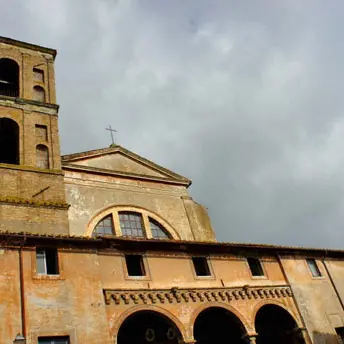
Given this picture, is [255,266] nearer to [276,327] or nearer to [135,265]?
[276,327]

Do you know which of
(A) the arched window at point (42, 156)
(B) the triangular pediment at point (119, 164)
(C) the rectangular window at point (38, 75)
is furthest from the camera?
(C) the rectangular window at point (38, 75)

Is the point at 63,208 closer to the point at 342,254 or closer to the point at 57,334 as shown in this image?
the point at 57,334

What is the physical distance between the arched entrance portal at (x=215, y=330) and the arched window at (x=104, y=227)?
5806 millimetres

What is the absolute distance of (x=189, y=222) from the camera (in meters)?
22.6

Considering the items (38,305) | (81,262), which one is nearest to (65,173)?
(81,262)

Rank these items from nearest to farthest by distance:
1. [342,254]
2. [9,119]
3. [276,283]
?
[276,283], [9,119], [342,254]

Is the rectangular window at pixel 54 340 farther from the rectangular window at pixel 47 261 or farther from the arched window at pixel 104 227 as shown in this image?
the arched window at pixel 104 227

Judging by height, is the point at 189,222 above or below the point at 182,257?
above

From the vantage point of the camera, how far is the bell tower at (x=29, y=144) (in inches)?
654

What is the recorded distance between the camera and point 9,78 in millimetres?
23891

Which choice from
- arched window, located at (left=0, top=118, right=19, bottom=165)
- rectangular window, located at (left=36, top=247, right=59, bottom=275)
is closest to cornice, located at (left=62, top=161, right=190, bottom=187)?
arched window, located at (left=0, top=118, right=19, bottom=165)

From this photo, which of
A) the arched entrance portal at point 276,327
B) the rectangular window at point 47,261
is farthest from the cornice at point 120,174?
the arched entrance portal at point 276,327

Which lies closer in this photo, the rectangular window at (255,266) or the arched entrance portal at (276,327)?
the arched entrance portal at (276,327)

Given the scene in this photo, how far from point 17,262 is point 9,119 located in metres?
9.57
